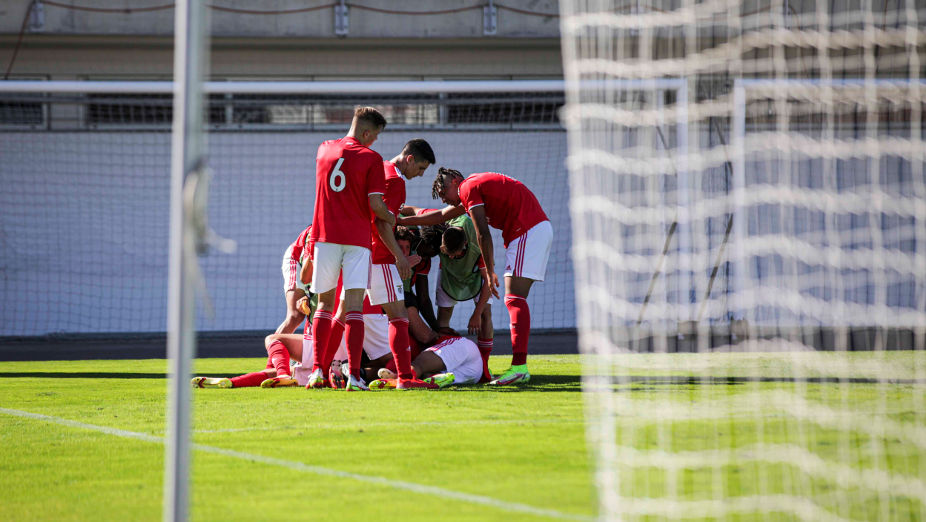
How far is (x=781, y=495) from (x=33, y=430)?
3.86m

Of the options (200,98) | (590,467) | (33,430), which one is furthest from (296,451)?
(200,98)

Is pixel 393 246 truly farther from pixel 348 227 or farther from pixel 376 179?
pixel 376 179

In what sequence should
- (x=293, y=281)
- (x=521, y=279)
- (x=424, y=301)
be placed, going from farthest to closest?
(x=424, y=301), (x=293, y=281), (x=521, y=279)

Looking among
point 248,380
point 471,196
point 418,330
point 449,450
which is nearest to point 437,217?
point 471,196

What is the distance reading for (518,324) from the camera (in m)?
7.00

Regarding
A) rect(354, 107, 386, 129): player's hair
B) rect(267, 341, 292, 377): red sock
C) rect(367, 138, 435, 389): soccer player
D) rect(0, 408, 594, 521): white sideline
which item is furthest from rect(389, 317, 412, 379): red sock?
rect(0, 408, 594, 521): white sideline

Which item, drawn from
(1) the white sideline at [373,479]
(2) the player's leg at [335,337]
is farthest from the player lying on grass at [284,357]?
(1) the white sideline at [373,479]

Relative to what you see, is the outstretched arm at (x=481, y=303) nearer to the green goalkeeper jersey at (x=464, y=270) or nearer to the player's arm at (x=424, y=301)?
the green goalkeeper jersey at (x=464, y=270)

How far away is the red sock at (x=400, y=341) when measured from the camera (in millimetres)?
6559

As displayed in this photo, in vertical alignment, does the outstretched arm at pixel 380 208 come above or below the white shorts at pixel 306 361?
above

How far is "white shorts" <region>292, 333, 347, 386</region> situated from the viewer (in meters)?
7.05

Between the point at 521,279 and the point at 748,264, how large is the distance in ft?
18.5

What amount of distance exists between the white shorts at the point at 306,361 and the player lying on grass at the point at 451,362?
13.6 inches

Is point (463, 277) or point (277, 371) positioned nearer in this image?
point (277, 371)
